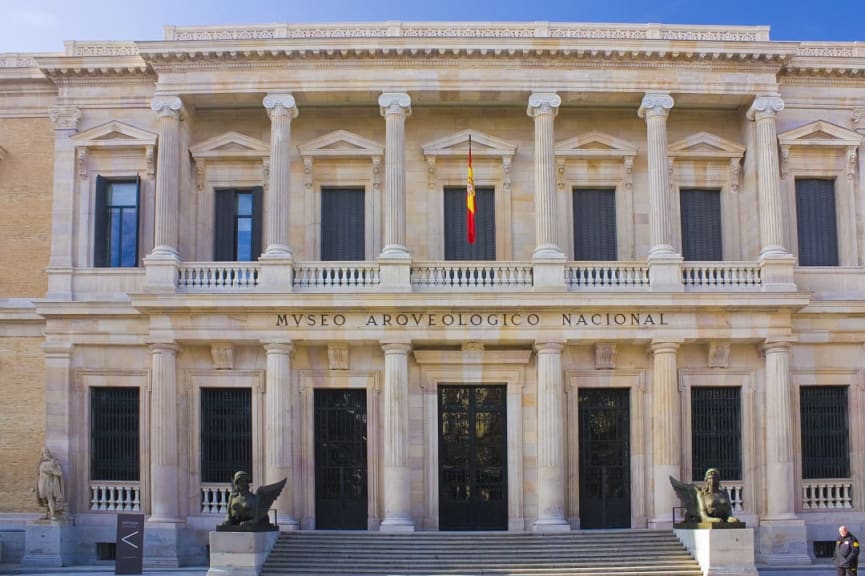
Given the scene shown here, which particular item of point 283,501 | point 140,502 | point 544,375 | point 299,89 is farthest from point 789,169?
point 140,502

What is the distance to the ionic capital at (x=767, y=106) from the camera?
29.1 meters

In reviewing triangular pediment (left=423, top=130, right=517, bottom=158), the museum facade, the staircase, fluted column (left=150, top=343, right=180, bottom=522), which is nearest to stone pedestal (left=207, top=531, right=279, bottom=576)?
the staircase

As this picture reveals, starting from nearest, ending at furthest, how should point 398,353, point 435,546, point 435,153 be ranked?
point 435,546 → point 398,353 → point 435,153

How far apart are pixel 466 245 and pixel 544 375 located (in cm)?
469

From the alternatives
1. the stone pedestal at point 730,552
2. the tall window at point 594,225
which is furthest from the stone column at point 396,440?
the stone pedestal at point 730,552

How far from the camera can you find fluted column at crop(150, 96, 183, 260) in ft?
93.5

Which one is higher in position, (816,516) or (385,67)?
(385,67)

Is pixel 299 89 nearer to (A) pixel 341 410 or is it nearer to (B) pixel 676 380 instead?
(A) pixel 341 410

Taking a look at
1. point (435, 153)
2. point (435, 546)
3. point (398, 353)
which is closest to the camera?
point (435, 546)

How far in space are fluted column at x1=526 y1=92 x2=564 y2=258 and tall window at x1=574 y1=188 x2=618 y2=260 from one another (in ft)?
5.92

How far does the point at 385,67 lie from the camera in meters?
29.1

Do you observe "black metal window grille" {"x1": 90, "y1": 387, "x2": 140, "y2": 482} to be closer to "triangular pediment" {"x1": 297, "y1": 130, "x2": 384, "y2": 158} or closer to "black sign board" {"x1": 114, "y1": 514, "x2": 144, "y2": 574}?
"black sign board" {"x1": 114, "y1": 514, "x2": 144, "y2": 574}

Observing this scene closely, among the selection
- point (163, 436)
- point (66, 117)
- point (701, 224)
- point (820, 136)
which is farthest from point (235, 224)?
point (820, 136)

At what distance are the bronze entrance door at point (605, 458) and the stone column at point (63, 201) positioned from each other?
14767mm
